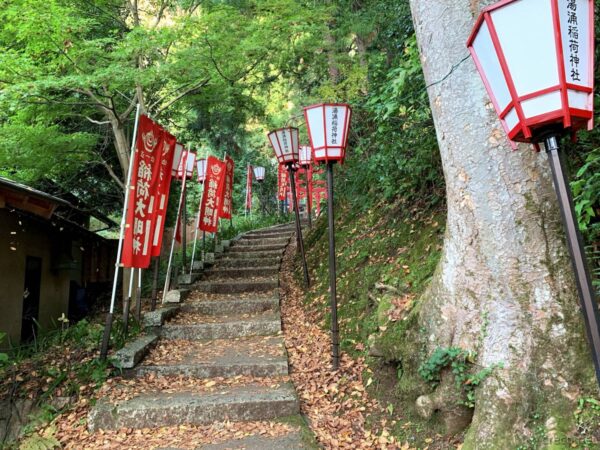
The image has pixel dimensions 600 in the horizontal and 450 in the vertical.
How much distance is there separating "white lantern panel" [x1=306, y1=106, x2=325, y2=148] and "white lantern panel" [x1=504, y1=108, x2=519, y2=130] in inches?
124

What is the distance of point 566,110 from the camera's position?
152 cm

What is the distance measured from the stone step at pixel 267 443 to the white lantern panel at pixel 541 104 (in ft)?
10.1

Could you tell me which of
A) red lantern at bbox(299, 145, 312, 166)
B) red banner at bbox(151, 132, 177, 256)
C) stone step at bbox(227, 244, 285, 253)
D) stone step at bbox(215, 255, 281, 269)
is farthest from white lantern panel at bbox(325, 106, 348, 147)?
red lantern at bbox(299, 145, 312, 166)

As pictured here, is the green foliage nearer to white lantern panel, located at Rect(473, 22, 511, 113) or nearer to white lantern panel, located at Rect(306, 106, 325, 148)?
white lantern panel, located at Rect(473, 22, 511, 113)

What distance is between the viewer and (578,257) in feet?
4.95

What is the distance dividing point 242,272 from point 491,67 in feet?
24.3

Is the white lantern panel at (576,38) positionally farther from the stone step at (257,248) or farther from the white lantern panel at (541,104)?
the stone step at (257,248)

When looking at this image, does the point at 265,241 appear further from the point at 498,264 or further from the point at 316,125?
the point at 498,264

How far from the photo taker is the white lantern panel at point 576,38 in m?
1.58

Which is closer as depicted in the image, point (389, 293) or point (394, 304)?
point (394, 304)

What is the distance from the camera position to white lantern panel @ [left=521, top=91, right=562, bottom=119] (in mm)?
1549

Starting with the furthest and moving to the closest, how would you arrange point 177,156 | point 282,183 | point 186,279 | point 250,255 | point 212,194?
1. point 282,183
2. point 250,255
3. point 212,194
4. point 186,279
5. point 177,156

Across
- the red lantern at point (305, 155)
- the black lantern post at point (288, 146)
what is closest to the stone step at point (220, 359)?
the black lantern post at point (288, 146)

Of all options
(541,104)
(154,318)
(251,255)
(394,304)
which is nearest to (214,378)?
(154,318)
